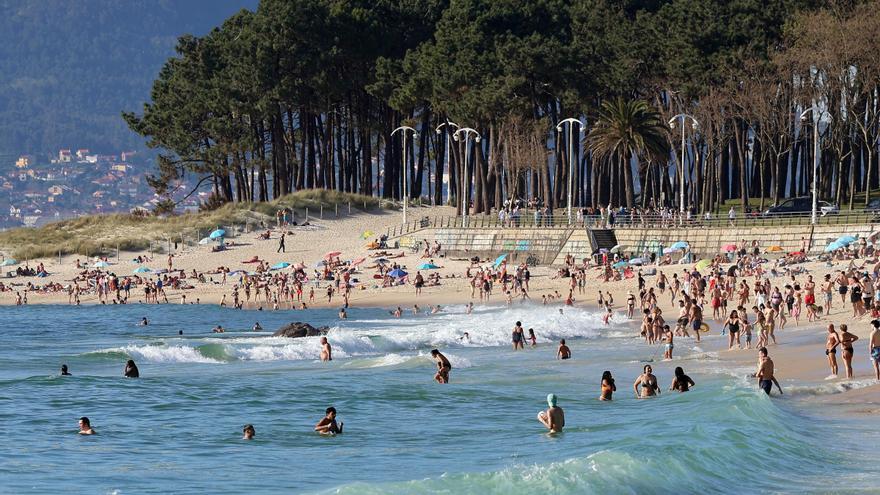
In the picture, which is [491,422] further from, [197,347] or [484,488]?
[197,347]

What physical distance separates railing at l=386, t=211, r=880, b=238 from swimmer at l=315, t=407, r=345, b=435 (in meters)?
33.6

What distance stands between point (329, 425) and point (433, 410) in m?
3.19

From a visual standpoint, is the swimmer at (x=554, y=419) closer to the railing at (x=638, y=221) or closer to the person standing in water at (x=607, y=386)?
the person standing in water at (x=607, y=386)

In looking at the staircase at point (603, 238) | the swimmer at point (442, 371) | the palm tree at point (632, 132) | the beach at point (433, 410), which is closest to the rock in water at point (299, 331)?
the beach at point (433, 410)

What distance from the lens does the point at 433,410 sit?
24.0m

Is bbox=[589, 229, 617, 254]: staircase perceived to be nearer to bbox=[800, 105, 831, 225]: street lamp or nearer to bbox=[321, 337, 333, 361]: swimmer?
bbox=[800, 105, 831, 225]: street lamp

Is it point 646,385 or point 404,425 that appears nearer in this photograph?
point 404,425

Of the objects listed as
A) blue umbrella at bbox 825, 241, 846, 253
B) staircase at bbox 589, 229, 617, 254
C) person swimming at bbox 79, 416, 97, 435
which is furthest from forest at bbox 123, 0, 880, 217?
person swimming at bbox 79, 416, 97, 435

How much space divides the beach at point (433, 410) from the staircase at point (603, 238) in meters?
13.4

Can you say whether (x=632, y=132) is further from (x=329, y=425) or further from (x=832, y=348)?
(x=329, y=425)

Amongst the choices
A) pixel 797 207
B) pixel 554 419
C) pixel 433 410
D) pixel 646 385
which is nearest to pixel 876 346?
pixel 646 385

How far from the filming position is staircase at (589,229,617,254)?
58.2m

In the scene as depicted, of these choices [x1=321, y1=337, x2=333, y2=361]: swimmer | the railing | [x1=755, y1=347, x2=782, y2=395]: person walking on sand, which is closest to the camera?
[x1=755, y1=347, x2=782, y2=395]: person walking on sand

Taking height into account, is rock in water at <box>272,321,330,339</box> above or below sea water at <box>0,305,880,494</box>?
above
